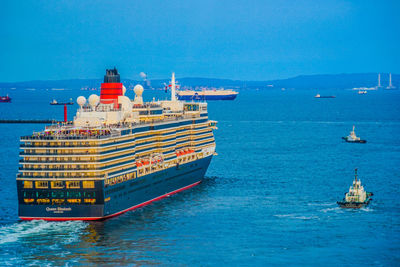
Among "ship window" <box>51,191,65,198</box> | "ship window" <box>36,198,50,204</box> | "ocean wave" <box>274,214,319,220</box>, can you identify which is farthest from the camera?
"ocean wave" <box>274,214,319,220</box>

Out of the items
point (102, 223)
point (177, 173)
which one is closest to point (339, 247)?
point (102, 223)

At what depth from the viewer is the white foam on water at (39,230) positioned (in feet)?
161

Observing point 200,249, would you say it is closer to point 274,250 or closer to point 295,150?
point 274,250

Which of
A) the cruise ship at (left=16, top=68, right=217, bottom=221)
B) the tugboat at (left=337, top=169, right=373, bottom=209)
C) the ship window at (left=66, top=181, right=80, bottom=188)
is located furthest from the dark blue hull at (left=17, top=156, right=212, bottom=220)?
the tugboat at (left=337, top=169, right=373, bottom=209)

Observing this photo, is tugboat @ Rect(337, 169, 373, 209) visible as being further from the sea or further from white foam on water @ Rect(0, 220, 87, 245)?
white foam on water @ Rect(0, 220, 87, 245)

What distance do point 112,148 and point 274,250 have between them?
1585 centimetres

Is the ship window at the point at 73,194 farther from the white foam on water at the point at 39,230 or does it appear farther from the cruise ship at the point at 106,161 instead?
the white foam on water at the point at 39,230

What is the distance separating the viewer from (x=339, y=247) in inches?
1890

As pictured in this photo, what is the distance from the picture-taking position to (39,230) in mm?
50750

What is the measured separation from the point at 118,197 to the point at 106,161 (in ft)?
10.6

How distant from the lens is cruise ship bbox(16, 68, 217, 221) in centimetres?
5281

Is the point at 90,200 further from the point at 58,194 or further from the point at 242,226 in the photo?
the point at 242,226

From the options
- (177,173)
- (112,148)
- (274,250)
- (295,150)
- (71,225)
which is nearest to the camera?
(274,250)

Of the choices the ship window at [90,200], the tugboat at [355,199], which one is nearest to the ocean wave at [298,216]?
the tugboat at [355,199]
